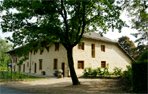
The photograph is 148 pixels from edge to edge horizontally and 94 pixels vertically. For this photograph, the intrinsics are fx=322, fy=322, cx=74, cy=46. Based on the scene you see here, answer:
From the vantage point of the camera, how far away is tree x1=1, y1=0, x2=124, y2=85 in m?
28.4

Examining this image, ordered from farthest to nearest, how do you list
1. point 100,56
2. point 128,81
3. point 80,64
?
point 100,56 → point 80,64 → point 128,81

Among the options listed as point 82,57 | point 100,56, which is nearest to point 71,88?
point 82,57

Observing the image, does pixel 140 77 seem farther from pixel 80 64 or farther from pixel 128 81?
pixel 80 64

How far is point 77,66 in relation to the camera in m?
47.6

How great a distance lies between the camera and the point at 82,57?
159 feet

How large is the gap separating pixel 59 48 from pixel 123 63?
47.8 feet

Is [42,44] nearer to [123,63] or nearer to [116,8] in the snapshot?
[116,8]

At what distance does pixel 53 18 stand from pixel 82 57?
20.1m

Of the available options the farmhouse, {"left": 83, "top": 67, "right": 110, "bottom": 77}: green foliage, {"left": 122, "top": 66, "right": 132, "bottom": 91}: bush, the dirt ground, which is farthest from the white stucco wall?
{"left": 122, "top": 66, "right": 132, "bottom": 91}: bush

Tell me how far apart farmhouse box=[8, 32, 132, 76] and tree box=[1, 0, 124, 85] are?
1446 cm

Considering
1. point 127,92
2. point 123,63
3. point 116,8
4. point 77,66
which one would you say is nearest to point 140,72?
point 127,92

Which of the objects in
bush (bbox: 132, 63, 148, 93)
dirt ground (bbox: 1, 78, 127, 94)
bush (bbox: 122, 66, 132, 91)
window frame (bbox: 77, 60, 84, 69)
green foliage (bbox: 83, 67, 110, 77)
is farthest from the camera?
window frame (bbox: 77, 60, 84, 69)

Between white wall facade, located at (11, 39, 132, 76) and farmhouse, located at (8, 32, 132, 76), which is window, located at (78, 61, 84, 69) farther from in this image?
white wall facade, located at (11, 39, 132, 76)

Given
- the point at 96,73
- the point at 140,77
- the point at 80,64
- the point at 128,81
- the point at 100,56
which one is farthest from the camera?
the point at 100,56
